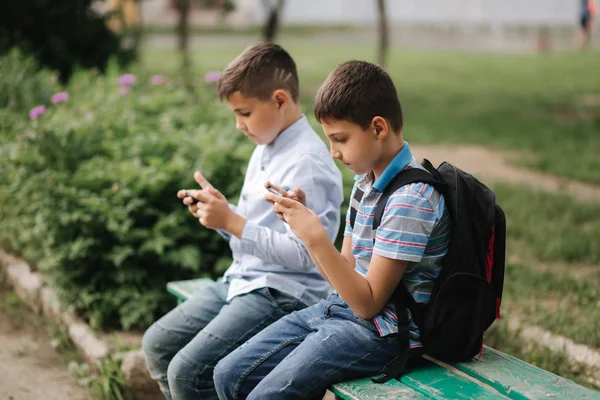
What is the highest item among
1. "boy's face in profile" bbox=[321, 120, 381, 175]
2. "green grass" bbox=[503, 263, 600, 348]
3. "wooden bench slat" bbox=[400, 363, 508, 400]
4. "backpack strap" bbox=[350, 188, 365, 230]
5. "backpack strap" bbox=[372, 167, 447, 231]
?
"boy's face in profile" bbox=[321, 120, 381, 175]

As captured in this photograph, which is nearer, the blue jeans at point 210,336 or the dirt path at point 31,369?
the blue jeans at point 210,336

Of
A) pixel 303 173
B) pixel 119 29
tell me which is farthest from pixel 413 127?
pixel 303 173

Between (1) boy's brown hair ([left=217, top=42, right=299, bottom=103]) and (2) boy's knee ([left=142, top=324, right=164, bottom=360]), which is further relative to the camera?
(2) boy's knee ([left=142, top=324, right=164, bottom=360])

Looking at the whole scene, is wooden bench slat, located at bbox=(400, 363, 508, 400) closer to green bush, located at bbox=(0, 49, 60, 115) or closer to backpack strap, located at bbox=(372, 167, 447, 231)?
backpack strap, located at bbox=(372, 167, 447, 231)

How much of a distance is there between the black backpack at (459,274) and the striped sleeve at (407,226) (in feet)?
0.17

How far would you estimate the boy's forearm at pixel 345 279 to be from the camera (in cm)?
228

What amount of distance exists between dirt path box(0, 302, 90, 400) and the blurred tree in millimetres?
5463

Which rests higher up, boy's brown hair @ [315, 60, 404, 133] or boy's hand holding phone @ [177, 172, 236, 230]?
boy's brown hair @ [315, 60, 404, 133]

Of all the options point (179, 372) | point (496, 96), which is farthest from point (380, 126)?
point (496, 96)

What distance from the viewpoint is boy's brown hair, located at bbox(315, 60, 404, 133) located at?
2.33 meters

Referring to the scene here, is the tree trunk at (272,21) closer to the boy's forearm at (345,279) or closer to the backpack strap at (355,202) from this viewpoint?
the backpack strap at (355,202)

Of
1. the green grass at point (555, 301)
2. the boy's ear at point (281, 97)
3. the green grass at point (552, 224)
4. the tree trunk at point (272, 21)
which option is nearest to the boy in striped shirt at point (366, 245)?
the boy's ear at point (281, 97)

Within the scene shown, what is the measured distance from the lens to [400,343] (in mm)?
2336

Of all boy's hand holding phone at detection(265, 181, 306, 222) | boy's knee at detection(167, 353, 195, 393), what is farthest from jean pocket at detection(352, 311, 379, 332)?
boy's knee at detection(167, 353, 195, 393)
